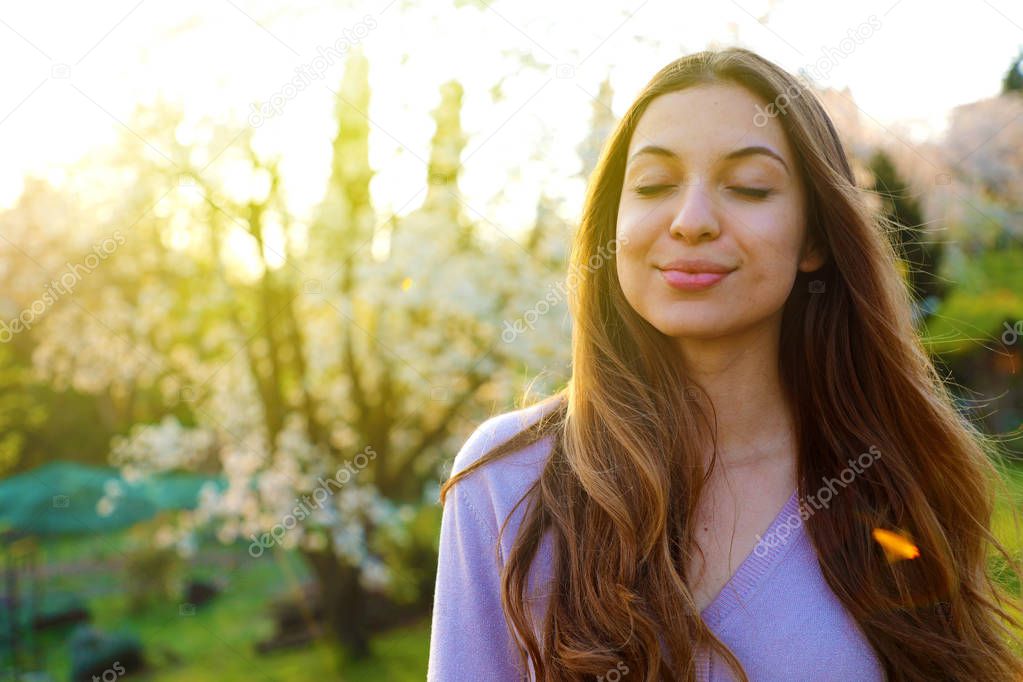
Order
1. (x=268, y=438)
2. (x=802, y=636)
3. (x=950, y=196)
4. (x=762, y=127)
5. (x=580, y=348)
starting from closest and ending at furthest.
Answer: (x=802, y=636)
(x=762, y=127)
(x=580, y=348)
(x=268, y=438)
(x=950, y=196)

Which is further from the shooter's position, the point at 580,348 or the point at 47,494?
the point at 47,494

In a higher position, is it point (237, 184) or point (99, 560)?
point (237, 184)

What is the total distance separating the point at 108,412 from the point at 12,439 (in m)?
0.59

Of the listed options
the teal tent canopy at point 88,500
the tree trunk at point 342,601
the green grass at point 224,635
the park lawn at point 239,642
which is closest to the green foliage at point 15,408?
the teal tent canopy at point 88,500

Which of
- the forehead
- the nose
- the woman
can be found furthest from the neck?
the forehead

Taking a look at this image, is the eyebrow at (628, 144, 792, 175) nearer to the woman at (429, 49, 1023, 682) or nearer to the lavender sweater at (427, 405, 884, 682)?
the woman at (429, 49, 1023, 682)

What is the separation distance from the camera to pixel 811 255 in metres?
1.92

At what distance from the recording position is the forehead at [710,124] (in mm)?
1729

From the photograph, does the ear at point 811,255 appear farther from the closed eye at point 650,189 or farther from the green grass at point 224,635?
the green grass at point 224,635

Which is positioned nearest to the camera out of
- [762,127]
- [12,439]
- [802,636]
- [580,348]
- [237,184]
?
[802,636]

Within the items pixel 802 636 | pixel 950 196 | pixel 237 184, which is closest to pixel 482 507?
pixel 802 636

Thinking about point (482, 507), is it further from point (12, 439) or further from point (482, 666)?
point (12, 439)

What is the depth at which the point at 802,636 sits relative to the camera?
5.44ft

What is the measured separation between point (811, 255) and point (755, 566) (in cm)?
62
